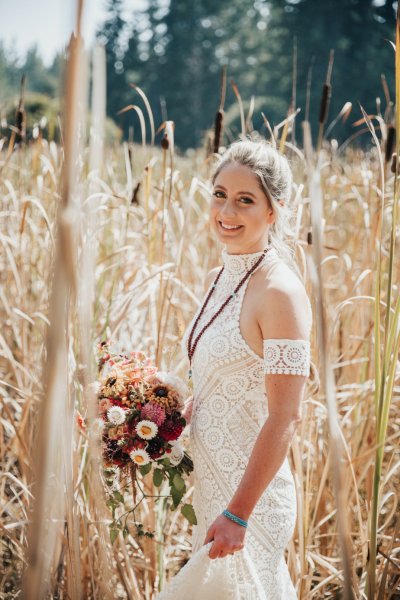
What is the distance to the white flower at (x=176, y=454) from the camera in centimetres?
137

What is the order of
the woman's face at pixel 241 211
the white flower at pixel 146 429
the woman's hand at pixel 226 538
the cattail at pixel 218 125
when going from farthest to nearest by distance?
the cattail at pixel 218 125
the woman's face at pixel 241 211
the white flower at pixel 146 429
the woman's hand at pixel 226 538

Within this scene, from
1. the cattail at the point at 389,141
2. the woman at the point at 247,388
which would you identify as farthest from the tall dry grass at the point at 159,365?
the woman at the point at 247,388

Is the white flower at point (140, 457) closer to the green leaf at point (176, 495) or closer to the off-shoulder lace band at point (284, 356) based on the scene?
the green leaf at point (176, 495)

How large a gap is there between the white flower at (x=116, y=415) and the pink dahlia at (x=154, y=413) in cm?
5

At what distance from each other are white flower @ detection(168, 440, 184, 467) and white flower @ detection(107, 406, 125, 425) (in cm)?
14

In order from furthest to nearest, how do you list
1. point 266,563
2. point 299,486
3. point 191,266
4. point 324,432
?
point 191,266
point 324,432
point 299,486
point 266,563

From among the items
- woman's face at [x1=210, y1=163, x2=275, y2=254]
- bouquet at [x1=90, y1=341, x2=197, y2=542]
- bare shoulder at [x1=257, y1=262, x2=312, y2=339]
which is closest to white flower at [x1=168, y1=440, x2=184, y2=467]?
bouquet at [x1=90, y1=341, x2=197, y2=542]

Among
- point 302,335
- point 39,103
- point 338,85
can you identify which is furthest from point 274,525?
point 338,85

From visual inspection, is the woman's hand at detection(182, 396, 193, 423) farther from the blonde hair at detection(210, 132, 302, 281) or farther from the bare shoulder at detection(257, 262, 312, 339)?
the blonde hair at detection(210, 132, 302, 281)

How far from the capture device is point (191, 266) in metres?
2.86

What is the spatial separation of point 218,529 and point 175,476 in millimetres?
211

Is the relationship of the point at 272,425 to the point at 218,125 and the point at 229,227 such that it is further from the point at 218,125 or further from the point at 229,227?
the point at 218,125

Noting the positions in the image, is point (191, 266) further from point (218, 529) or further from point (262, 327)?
point (218, 529)

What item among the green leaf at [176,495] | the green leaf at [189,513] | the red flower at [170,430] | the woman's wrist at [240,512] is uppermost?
the red flower at [170,430]
